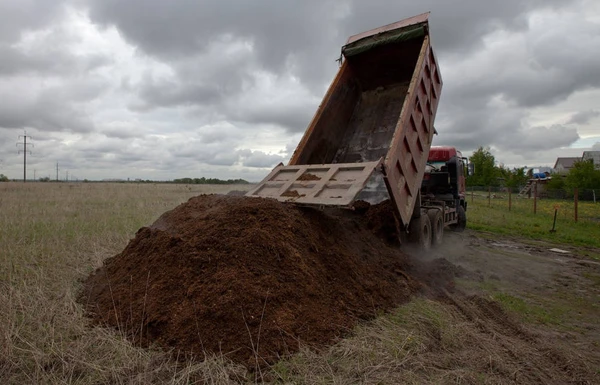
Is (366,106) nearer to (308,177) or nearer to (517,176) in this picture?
(308,177)

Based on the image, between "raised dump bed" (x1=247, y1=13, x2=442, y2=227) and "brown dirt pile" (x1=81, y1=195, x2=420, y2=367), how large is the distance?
2.31 ft

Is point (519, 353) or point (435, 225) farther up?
point (435, 225)

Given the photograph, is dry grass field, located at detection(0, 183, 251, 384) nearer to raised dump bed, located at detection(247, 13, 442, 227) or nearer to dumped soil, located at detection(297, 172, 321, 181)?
raised dump bed, located at detection(247, 13, 442, 227)

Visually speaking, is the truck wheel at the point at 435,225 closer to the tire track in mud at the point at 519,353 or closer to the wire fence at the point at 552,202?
the tire track in mud at the point at 519,353

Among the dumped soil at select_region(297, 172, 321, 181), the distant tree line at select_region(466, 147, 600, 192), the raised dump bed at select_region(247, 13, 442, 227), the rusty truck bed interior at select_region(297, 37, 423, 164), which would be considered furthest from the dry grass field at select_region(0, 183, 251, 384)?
the distant tree line at select_region(466, 147, 600, 192)

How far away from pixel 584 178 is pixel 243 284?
38.8 metres

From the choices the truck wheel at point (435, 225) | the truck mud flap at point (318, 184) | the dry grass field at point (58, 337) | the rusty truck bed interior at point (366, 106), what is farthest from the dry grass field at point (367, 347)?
the rusty truck bed interior at point (366, 106)

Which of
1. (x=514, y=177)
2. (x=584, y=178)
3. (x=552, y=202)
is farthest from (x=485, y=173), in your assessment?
(x=552, y=202)

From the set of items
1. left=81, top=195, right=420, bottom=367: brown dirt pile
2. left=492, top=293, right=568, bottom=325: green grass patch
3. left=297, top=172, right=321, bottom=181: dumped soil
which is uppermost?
left=297, top=172, right=321, bottom=181: dumped soil

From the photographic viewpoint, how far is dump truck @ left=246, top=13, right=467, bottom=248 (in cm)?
554

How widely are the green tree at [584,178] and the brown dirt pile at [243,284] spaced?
117ft

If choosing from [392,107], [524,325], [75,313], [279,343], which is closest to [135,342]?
[75,313]

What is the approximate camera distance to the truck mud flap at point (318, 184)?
192 inches

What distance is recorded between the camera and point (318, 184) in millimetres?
5297
